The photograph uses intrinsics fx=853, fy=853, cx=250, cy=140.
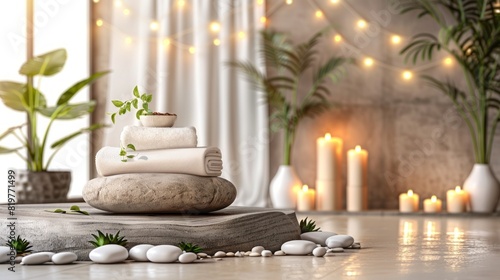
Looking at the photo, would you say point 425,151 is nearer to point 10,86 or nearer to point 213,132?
point 213,132

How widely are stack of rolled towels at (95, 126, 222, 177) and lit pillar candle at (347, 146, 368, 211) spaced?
2.75 meters

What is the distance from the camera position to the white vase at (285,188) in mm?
5250

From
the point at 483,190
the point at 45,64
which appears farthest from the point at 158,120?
the point at 483,190

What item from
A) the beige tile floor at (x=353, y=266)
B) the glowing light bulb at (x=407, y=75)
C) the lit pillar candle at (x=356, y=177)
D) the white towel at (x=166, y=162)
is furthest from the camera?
the glowing light bulb at (x=407, y=75)

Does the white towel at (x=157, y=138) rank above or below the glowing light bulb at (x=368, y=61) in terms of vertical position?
below

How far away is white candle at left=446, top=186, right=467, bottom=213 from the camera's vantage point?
495 centimetres

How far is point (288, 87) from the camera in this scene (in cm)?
540

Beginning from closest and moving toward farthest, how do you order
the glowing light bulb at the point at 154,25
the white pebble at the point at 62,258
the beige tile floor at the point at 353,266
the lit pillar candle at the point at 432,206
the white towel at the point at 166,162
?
the beige tile floor at the point at 353,266 → the white pebble at the point at 62,258 → the white towel at the point at 166,162 → the lit pillar candle at the point at 432,206 → the glowing light bulb at the point at 154,25

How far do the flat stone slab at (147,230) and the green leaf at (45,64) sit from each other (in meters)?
2.33

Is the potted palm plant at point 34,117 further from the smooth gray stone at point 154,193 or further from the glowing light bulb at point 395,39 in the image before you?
the smooth gray stone at point 154,193

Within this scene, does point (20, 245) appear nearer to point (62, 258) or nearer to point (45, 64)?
point (62, 258)

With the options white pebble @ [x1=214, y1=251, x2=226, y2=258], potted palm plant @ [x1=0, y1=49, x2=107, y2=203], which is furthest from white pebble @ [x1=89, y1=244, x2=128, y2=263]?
potted palm plant @ [x1=0, y1=49, x2=107, y2=203]

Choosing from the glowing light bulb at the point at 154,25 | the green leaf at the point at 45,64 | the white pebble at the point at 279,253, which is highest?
the glowing light bulb at the point at 154,25

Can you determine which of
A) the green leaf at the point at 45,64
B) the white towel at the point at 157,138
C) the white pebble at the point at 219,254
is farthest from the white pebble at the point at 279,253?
the green leaf at the point at 45,64
